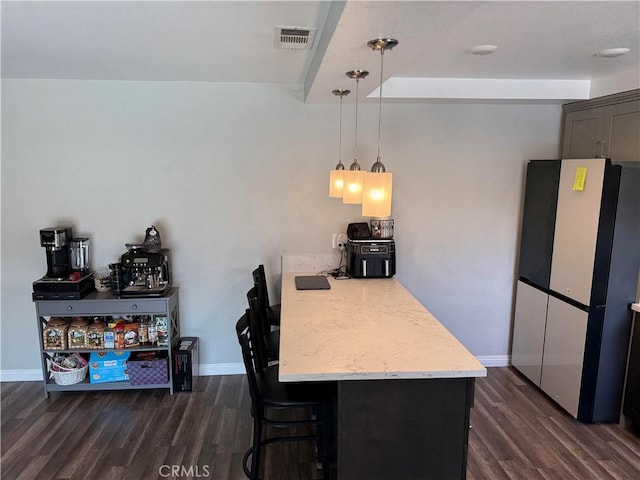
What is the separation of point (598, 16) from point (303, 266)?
2.43m

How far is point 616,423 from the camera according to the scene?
2896 mm

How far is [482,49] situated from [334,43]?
1.04 metres

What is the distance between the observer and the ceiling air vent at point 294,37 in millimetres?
2076

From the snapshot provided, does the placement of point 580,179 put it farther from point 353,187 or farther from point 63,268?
point 63,268

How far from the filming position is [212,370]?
11.9 feet

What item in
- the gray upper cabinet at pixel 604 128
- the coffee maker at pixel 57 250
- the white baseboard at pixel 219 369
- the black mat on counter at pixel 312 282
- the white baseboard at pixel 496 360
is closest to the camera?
the gray upper cabinet at pixel 604 128

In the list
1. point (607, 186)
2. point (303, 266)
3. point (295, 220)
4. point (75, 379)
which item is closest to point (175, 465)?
point (75, 379)

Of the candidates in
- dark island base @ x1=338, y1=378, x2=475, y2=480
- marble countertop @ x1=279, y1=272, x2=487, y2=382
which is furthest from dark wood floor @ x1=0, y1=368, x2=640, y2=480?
marble countertop @ x1=279, y1=272, x2=487, y2=382

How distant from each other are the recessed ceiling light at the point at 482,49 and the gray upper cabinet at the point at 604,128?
116 cm

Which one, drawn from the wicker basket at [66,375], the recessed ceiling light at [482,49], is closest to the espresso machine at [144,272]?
the wicker basket at [66,375]

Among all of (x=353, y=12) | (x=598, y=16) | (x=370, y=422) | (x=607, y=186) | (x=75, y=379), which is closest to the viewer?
(x=353, y=12)

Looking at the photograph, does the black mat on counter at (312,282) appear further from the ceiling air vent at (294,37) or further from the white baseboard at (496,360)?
the white baseboard at (496,360)

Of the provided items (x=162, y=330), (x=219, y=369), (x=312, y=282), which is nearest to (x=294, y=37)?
(x=312, y=282)

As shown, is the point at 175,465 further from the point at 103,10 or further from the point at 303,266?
the point at 103,10
